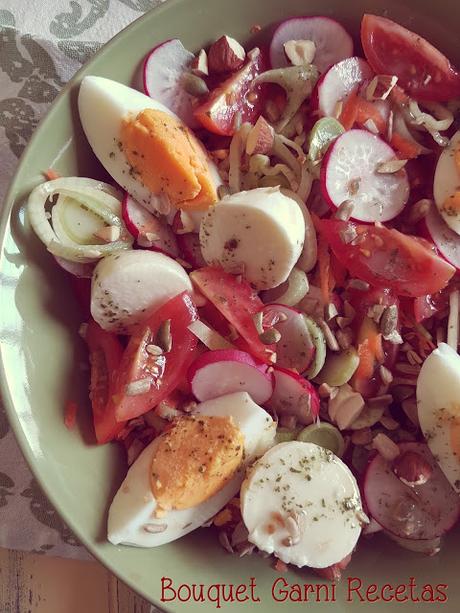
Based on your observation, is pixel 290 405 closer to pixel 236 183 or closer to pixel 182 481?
pixel 182 481

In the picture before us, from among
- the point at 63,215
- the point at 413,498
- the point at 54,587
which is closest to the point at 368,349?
the point at 413,498

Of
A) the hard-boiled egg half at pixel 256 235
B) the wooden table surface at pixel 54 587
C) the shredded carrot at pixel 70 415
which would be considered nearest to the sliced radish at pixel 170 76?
the hard-boiled egg half at pixel 256 235

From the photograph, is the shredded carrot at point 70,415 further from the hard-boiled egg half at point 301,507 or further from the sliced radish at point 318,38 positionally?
the sliced radish at point 318,38

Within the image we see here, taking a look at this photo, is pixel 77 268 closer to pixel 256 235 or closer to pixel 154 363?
pixel 154 363

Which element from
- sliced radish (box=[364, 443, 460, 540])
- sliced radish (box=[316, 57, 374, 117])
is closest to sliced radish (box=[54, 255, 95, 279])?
sliced radish (box=[316, 57, 374, 117])

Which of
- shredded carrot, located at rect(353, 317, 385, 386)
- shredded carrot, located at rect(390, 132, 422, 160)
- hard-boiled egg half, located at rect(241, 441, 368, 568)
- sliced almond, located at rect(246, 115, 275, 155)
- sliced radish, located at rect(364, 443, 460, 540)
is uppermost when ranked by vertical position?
sliced almond, located at rect(246, 115, 275, 155)

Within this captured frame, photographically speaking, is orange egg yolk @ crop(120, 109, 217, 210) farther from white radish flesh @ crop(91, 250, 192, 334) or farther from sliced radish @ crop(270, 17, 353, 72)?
sliced radish @ crop(270, 17, 353, 72)

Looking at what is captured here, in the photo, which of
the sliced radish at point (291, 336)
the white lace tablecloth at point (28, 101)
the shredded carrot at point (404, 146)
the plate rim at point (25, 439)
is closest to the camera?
the plate rim at point (25, 439)
